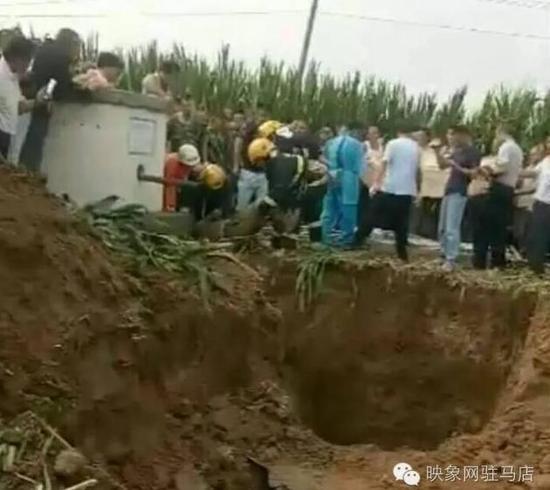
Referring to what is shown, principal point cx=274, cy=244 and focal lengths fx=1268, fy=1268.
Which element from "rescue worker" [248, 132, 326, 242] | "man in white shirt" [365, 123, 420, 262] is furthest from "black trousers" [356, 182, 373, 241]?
"rescue worker" [248, 132, 326, 242]

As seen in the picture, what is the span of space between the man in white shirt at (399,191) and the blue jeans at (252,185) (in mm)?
1336

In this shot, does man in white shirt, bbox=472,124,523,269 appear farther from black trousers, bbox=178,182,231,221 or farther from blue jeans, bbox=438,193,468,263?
black trousers, bbox=178,182,231,221

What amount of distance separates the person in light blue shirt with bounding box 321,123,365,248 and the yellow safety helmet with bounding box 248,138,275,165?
32.8 inches

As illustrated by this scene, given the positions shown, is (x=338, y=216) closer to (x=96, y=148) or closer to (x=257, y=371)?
(x=96, y=148)

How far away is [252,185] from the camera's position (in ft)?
48.2

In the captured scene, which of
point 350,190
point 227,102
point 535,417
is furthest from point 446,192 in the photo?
point 227,102

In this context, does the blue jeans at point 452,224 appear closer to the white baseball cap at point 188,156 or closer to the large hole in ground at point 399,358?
the large hole in ground at point 399,358

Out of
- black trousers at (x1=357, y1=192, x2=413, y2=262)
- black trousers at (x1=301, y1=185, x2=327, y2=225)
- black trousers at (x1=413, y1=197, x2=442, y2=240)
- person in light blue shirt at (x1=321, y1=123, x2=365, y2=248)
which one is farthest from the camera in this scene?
black trousers at (x1=413, y1=197, x2=442, y2=240)

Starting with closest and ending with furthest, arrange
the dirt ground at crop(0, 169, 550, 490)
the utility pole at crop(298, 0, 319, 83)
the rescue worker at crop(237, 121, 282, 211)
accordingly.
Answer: the dirt ground at crop(0, 169, 550, 490) < the rescue worker at crop(237, 121, 282, 211) < the utility pole at crop(298, 0, 319, 83)

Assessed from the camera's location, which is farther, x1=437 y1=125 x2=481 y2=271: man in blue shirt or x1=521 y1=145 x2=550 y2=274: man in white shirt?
x1=437 y1=125 x2=481 y2=271: man in blue shirt

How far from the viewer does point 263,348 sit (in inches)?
421

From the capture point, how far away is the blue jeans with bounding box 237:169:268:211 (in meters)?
14.6

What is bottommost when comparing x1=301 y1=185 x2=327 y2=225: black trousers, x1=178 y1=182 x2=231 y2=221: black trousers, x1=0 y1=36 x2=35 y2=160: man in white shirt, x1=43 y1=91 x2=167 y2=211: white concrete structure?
x1=301 y1=185 x2=327 y2=225: black trousers

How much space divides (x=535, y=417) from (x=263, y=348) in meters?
2.44
